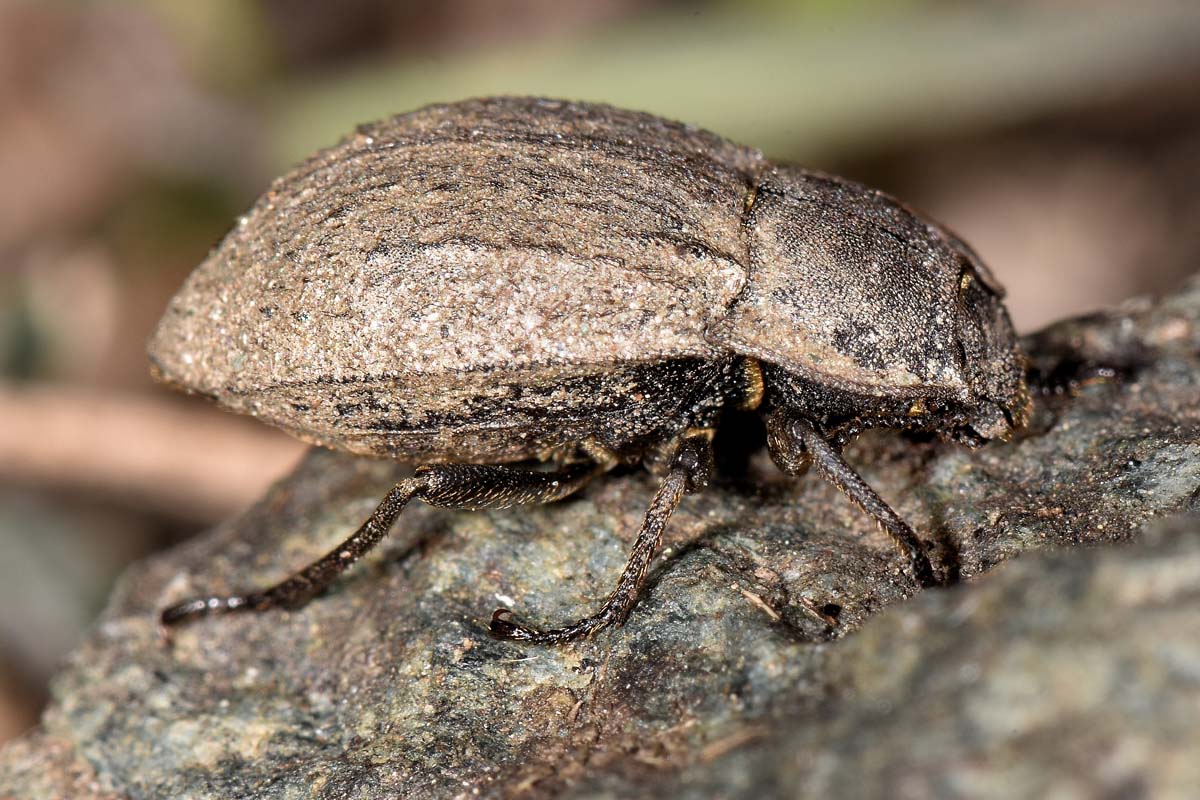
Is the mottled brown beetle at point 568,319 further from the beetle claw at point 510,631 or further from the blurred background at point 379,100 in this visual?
the blurred background at point 379,100

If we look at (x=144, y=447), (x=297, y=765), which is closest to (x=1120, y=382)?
(x=297, y=765)

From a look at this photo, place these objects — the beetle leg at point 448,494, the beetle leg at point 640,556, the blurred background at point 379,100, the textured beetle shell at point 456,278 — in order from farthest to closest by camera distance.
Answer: the blurred background at point 379,100 < the beetle leg at point 448,494 < the textured beetle shell at point 456,278 < the beetle leg at point 640,556

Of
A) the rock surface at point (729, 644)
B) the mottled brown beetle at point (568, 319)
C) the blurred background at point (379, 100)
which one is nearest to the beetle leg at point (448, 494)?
the mottled brown beetle at point (568, 319)

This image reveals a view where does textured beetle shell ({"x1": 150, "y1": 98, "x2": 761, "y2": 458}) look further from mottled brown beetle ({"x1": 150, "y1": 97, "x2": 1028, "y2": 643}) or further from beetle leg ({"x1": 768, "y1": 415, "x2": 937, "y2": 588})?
beetle leg ({"x1": 768, "y1": 415, "x2": 937, "y2": 588})

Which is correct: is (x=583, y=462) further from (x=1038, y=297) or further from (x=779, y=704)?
(x=1038, y=297)

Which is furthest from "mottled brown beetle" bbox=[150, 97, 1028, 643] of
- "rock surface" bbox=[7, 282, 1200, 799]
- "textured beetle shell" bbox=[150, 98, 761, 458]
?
"rock surface" bbox=[7, 282, 1200, 799]
